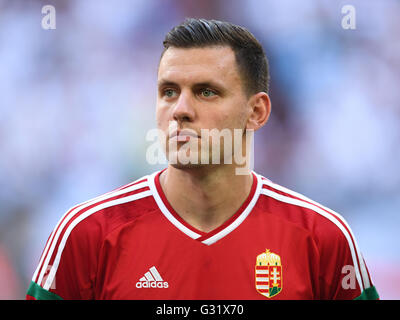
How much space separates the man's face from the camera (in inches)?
103

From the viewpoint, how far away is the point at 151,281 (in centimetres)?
262

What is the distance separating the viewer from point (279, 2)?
6.51 metres

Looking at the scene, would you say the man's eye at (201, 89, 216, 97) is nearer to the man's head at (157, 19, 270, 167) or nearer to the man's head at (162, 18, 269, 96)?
the man's head at (157, 19, 270, 167)

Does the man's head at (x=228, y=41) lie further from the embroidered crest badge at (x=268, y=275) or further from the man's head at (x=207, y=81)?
the embroidered crest badge at (x=268, y=275)

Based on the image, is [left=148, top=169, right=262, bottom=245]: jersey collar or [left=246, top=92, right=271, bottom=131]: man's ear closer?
[left=148, top=169, right=262, bottom=245]: jersey collar

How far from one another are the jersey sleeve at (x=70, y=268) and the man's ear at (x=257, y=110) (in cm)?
102

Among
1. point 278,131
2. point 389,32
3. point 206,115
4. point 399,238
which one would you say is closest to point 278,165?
point 278,131

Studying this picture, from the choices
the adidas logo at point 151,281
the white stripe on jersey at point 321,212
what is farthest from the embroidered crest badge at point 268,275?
the adidas logo at point 151,281

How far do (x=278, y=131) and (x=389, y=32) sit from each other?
6.16 ft

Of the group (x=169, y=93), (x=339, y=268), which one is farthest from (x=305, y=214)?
(x=169, y=93)

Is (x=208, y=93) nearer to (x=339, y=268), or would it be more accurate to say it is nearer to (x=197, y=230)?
(x=197, y=230)

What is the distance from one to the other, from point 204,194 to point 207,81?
600 mm

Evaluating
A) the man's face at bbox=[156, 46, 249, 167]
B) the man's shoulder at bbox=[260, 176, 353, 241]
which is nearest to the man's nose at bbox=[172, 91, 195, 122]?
the man's face at bbox=[156, 46, 249, 167]

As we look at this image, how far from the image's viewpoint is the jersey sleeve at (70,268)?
104 inches
